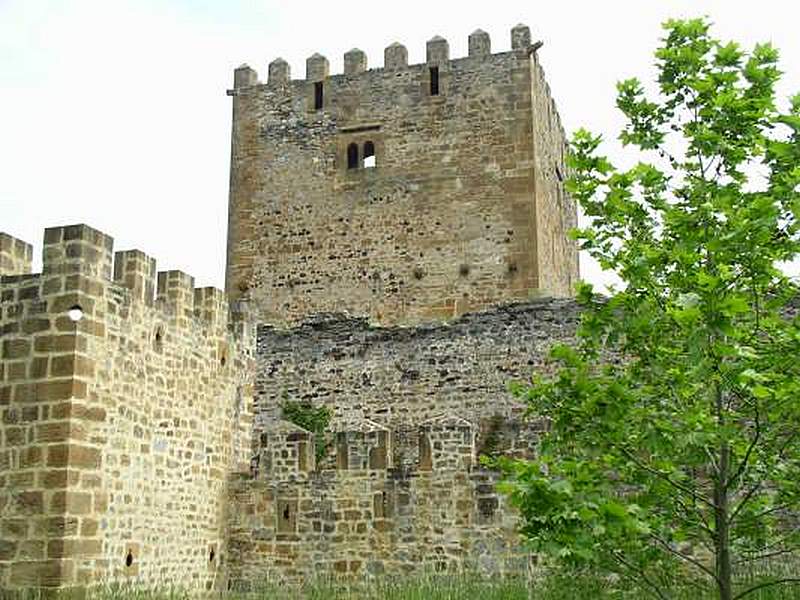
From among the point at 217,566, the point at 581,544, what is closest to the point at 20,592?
the point at 217,566

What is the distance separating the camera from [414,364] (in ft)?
59.0

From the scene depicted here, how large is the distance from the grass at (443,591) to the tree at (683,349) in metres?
1.08

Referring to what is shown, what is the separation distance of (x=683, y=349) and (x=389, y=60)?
17619mm

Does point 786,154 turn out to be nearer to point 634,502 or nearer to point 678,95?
point 678,95

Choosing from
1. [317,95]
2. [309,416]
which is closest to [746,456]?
[309,416]

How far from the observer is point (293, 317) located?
22766mm

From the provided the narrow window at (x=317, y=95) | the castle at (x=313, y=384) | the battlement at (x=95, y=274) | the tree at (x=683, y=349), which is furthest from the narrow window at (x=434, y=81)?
the tree at (x=683, y=349)

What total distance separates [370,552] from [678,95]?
639 centimetres

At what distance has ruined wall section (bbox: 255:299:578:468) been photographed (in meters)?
17.5

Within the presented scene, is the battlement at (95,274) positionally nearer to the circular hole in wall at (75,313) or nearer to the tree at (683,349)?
the circular hole in wall at (75,313)

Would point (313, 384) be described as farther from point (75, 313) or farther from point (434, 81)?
point (75, 313)

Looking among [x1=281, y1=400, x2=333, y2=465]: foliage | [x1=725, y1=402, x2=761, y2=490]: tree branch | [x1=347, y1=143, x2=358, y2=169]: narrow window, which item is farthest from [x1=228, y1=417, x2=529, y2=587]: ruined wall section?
[x1=347, y1=143, x2=358, y2=169]: narrow window

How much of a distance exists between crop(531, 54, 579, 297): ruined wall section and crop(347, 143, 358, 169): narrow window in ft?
12.7

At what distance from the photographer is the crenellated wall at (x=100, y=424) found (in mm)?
9586
